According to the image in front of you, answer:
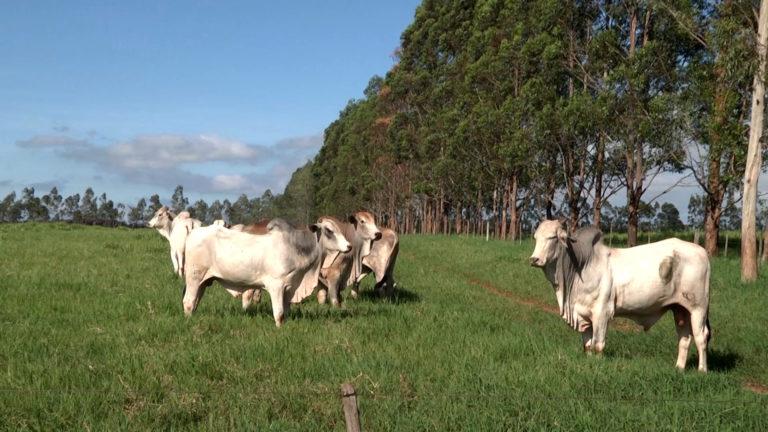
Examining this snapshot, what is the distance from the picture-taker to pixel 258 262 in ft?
33.1

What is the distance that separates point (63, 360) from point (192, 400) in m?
2.36

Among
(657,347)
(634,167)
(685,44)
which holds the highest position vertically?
(685,44)

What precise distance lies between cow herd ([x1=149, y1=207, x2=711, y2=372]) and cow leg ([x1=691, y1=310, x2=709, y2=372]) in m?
0.01

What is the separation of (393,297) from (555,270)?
590 cm

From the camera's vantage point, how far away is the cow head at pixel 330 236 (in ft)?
35.7

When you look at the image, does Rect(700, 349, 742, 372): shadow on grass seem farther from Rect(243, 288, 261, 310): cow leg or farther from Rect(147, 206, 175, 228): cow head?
Rect(147, 206, 175, 228): cow head

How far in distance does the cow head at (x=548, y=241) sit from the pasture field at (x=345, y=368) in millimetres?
1129

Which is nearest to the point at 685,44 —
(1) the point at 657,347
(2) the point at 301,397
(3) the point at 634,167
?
(3) the point at 634,167

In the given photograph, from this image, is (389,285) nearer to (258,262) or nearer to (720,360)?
(258,262)

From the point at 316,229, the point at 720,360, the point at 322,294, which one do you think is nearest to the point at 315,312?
the point at 316,229

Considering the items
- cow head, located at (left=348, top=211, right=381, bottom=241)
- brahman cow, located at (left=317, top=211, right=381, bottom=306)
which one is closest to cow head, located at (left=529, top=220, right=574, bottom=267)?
brahman cow, located at (left=317, top=211, right=381, bottom=306)

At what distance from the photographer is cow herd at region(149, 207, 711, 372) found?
8.42 m

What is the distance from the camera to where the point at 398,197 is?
225ft

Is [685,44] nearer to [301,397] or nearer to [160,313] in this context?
[160,313]
